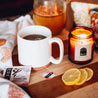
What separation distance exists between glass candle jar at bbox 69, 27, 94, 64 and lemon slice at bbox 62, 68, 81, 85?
8 centimetres

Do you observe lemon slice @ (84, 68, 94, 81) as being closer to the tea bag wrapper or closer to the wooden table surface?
the wooden table surface

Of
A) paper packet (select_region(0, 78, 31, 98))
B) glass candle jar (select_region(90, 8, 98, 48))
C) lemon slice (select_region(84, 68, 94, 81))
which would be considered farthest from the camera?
glass candle jar (select_region(90, 8, 98, 48))

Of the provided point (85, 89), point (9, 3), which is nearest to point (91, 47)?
point (85, 89)

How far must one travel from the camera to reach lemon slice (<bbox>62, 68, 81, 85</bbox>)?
2.27ft

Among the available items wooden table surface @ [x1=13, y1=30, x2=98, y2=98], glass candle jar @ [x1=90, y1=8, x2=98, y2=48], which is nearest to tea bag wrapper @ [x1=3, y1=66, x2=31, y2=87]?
wooden table surface @ [x1=13, y1=30, x2=98, y2=98]

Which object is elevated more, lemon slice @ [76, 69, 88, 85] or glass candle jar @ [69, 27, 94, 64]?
glass candle jar @ [69, 27, 94, 64]

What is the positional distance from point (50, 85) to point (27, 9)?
2.04 meters

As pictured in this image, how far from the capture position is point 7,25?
40.4 inches

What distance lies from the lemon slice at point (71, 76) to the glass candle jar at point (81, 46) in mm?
78

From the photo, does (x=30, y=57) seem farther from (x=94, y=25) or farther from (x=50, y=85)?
(x=94, y=25)

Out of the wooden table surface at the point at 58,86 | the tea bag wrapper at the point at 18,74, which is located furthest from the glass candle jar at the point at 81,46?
the tea bag wrapper at the point at 18,74

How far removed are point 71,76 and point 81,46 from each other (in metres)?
0.13

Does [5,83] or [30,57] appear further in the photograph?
[30,57]

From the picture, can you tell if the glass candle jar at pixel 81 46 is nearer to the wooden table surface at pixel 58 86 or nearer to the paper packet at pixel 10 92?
the wooden table surface at pixel 58 86
